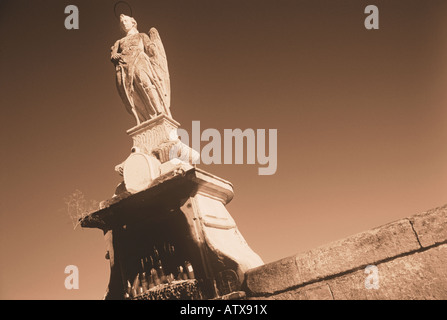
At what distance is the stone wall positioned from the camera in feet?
8.48

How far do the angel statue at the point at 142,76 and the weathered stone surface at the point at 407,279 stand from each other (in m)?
3.49

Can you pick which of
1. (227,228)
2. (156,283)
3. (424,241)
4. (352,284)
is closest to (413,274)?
(424,241)

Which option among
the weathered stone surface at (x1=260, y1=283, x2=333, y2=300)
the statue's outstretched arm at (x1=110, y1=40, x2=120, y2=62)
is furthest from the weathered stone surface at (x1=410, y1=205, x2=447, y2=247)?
the statue's outstretched arm at (x1=110, y1=40, x2=120, y2=62)

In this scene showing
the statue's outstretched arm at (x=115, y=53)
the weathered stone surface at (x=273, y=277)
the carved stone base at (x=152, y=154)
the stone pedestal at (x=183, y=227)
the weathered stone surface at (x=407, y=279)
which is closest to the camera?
the weathered stone surface at (x=407, y=279)

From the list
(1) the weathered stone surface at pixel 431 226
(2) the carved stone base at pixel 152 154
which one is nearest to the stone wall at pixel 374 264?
(1) the weathered stone surface at pixel 431 226

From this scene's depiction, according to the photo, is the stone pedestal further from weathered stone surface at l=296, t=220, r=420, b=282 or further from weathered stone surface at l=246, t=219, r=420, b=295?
weathered stone surface at l=296, t=220, r=420, b=282

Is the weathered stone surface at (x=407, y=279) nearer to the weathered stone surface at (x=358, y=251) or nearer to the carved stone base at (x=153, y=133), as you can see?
the weathered stone surface at (x=358, y=251)

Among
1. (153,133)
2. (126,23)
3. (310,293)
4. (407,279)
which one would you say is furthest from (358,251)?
(126,23)

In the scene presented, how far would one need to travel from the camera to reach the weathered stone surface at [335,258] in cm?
273

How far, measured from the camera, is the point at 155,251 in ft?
13.2

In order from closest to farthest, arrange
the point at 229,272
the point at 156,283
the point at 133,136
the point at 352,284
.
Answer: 1. the point at 352,284
2. the point at 229,272
3. the point at 156,283
4. the point at 133,136

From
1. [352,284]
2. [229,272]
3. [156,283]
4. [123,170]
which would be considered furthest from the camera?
[123,170]

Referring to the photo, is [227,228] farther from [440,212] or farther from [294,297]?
[440,212]

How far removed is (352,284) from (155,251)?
2.24 metres
